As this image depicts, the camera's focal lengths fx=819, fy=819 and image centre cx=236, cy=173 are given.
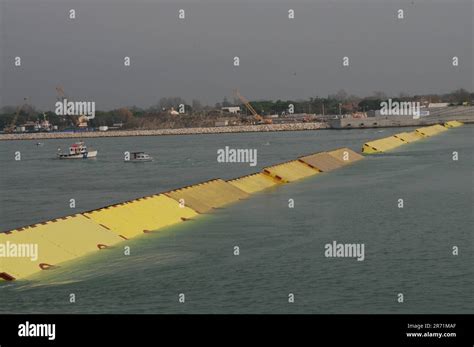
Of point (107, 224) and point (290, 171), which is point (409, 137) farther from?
point (107, 224)

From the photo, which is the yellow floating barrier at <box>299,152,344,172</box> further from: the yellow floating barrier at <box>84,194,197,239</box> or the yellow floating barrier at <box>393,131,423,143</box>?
the yellow floating barrier at <box>393,131,423,143</box>

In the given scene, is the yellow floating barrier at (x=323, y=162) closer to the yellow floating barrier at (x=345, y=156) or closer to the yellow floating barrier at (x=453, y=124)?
the yellow floating barrier at (x=345, y=156)

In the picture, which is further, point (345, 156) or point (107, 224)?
point (345, 156)

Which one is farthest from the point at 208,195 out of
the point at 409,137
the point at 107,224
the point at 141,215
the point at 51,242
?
the point at 409,137

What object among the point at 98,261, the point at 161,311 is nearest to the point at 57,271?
the point at 98,261

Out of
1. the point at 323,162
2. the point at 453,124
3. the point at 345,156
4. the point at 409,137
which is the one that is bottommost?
the point at 323,162

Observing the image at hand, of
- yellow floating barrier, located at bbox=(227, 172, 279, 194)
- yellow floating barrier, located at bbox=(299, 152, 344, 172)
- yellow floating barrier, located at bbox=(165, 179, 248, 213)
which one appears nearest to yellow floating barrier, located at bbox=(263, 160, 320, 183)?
yellow floating barrier, located at bbox=(227, 172, 279, 194)
